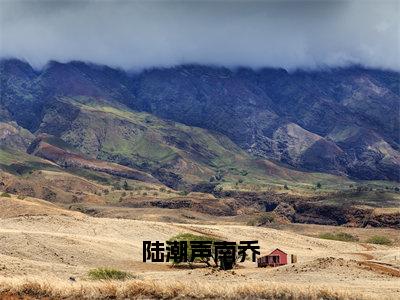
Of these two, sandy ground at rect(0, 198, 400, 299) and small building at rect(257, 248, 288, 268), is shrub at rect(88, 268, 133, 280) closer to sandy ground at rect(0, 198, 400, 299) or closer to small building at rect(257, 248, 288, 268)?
sandy ground at rect(0, 198, 400, 299)

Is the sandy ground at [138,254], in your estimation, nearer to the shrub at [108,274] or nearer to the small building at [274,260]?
the shrub at [108,274]

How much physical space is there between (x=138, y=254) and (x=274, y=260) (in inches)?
758

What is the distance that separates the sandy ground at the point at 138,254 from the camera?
174 ft

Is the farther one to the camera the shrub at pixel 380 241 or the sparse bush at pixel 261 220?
the sparse bush at pixel 261 220

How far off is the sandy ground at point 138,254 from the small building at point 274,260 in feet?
7.08

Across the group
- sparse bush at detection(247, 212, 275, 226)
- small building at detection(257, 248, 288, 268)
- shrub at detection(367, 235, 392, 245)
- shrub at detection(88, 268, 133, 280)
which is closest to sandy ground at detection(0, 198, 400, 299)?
shrub at detection(88, 268, 133, 280)

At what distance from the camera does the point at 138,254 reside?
3393 inches

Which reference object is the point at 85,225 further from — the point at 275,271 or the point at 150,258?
the point at 275,271

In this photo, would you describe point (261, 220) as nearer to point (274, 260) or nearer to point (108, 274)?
point (274, 260)

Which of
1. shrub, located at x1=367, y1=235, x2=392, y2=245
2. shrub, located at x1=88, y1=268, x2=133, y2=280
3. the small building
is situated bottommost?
shrub, located at x1=367, y1=235, x2=392, y2=245

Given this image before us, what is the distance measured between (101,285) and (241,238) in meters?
89.6

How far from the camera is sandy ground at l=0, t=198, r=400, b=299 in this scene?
53031 millimetres

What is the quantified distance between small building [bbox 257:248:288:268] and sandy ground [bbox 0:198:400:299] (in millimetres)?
2159

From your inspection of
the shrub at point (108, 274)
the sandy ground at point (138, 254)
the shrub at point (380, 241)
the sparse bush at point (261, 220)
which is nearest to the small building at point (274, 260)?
the sandy ground at point (138, 254)
